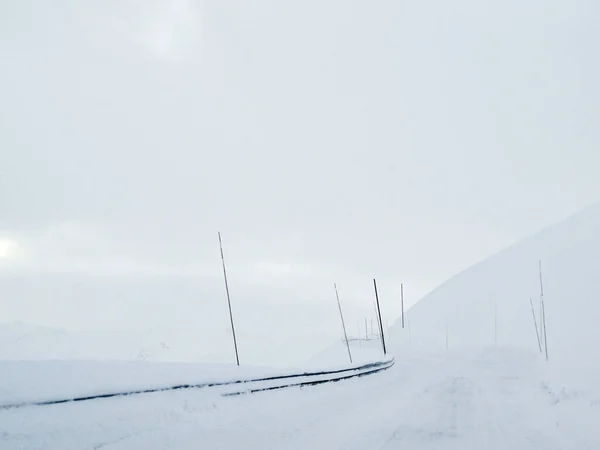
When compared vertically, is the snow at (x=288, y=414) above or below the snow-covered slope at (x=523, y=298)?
above

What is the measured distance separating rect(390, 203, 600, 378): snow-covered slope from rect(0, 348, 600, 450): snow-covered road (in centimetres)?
6596

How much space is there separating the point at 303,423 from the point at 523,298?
369 feet

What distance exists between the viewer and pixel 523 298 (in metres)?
112

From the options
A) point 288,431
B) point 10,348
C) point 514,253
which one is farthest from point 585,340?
point 10,348

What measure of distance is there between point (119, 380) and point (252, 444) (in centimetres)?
352

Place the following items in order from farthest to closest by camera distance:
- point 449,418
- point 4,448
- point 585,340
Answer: point 585,340 → point 449,418 → point 4,448

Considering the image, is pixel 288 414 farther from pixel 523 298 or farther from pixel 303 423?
pixel 523 298

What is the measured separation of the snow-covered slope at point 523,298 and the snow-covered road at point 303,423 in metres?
66.0

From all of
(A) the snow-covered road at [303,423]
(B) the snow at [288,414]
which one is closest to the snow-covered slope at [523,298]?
(B) the snow at [288,414]

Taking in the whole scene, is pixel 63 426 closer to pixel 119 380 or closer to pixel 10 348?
pixel 119 380

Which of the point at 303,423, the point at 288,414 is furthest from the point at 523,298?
the point at 303,423

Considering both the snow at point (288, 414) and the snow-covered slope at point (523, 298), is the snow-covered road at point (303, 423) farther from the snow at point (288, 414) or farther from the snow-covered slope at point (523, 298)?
the snow-covered slope at point (523, 298)

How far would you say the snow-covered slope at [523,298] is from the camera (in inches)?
3477

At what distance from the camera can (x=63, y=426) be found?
26.0 ft
